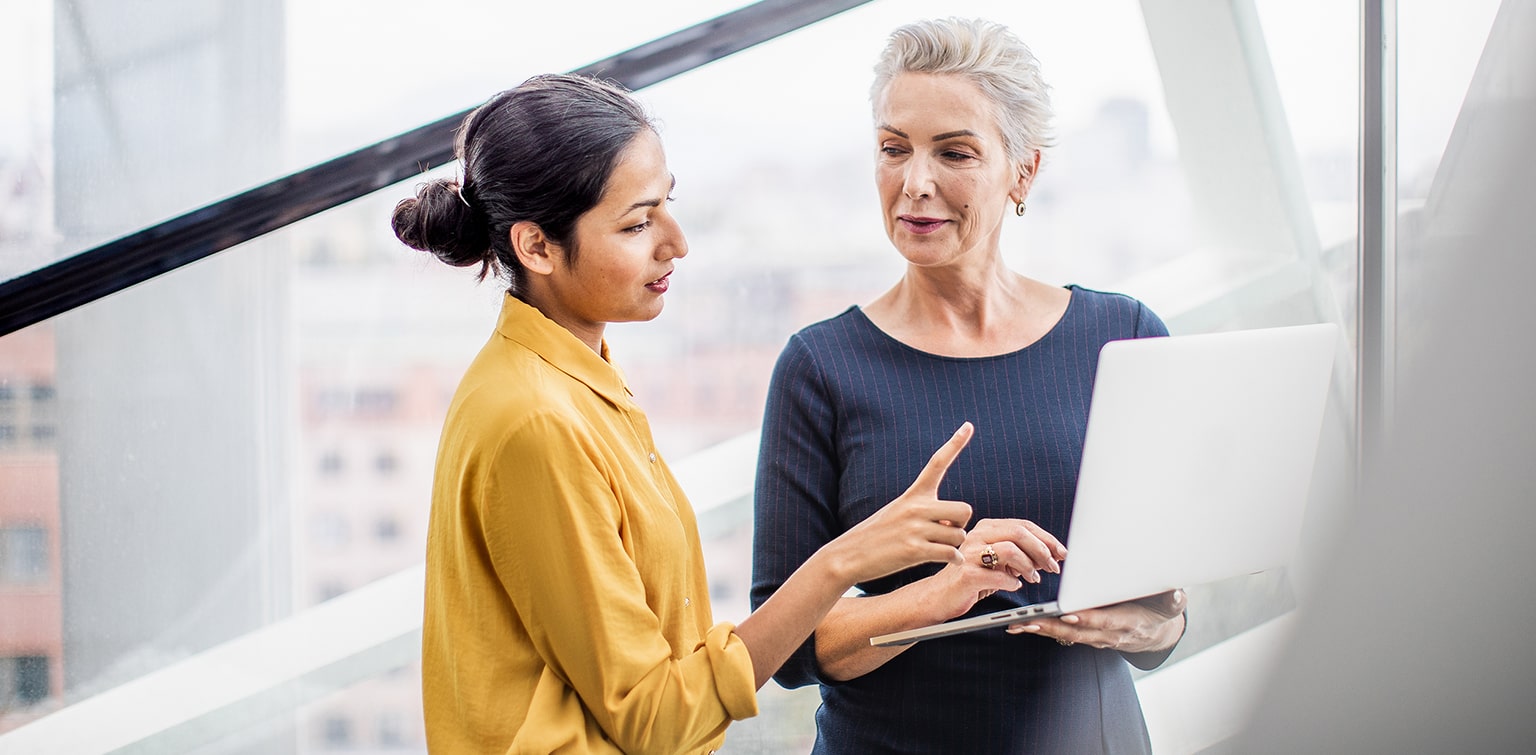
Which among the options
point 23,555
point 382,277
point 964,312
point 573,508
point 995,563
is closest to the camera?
point 573,508

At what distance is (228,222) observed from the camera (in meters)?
1.46

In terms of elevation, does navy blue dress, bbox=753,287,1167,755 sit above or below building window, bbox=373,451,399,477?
below

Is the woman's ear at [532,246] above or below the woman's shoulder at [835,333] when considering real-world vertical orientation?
above

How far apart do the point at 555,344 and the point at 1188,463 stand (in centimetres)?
61

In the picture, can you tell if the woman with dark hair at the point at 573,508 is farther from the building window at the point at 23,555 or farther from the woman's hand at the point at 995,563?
the building window at the point at 23,555

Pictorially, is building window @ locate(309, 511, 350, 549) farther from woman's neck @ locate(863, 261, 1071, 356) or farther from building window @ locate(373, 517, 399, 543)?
woman's neck @ locate(863, 261, 1071, 356)

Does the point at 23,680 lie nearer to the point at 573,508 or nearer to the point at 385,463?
the point at 385,463

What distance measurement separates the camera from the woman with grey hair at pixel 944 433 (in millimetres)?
1219

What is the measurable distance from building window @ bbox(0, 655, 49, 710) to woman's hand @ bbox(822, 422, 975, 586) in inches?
56.4

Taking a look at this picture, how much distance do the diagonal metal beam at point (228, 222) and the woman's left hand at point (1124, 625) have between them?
92 centimetres

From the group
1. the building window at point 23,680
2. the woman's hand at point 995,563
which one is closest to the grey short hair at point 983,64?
the woman's hand at point 995,563

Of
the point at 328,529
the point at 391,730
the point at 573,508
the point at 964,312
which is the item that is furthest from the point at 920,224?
the point at 391,730

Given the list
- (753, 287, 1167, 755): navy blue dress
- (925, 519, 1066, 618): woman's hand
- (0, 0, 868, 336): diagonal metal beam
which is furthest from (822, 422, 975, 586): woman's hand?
(0, 0, 868, 336): diagonal metal beam

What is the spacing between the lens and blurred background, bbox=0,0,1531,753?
1708mm
